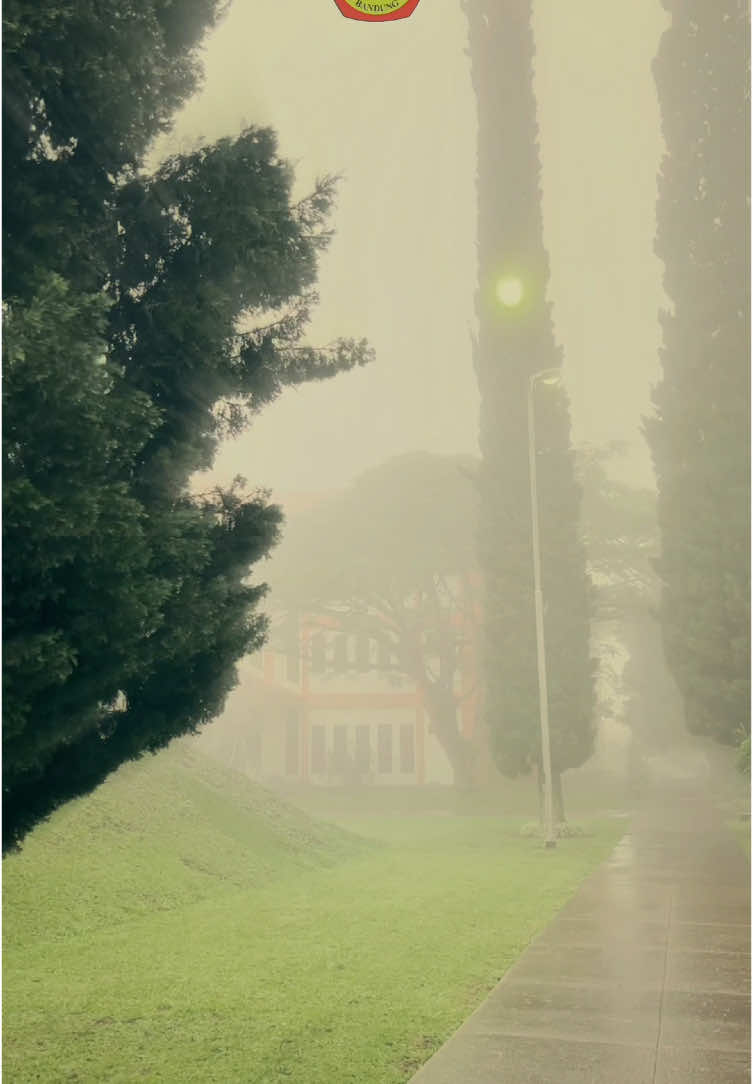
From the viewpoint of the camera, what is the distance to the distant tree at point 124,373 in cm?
456

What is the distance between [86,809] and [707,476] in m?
16.4

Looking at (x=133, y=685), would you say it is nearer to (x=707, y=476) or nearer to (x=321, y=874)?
(x=321, y=874)

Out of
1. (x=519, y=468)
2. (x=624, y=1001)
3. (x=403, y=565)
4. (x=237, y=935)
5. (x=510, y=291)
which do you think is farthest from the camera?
(x=403, y=565)

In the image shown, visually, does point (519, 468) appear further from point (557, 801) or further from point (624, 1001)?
point (624, 1001)

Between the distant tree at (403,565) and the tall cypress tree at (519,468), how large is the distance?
1141cm

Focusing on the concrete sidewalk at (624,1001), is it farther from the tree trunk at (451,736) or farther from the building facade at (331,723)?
the building facade at (331,723)

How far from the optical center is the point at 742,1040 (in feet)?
19.5

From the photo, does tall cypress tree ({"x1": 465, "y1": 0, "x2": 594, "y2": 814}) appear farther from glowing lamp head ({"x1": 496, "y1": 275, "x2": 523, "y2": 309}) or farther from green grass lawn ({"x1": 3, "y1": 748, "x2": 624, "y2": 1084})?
green grass lawn ({"x1": 3, "y1": 748, "x2": 624, "y2": 1084})

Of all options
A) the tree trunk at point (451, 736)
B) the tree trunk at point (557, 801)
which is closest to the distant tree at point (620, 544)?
the tree trunk at point (451, 736)

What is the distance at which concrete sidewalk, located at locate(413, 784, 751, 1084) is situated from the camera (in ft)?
17.9

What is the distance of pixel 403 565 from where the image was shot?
39.3 meters

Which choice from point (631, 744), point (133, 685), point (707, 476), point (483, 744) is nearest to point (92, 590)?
point (133, 685)

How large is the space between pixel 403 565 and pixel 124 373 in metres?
33.9

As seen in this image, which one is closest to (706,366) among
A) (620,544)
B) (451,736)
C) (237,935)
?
(620,544)
